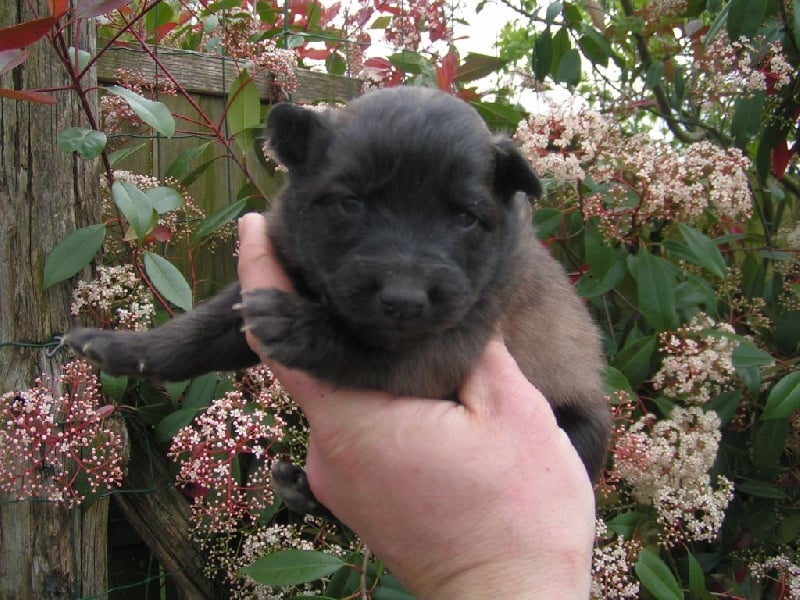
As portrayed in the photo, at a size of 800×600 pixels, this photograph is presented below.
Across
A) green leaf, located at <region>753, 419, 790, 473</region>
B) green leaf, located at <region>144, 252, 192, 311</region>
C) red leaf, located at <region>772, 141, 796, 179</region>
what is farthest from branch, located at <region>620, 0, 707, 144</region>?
green leaf, located at <region>144, 252, 192, 311</region>

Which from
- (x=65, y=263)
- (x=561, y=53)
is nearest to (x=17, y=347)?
(x=65, y=263)

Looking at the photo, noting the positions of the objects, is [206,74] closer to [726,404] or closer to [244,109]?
[244,109]

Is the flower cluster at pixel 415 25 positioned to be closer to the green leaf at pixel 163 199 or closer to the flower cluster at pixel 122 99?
the flower cluster at pixel 122 99

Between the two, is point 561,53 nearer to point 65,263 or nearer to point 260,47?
point 260,47

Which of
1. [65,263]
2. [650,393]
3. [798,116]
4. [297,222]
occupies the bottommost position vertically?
[650,393]

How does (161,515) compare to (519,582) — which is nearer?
(519,582)

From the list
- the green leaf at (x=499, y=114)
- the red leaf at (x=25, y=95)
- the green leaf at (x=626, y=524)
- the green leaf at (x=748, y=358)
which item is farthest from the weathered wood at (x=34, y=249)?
the green leaf at (x=748, y=358)

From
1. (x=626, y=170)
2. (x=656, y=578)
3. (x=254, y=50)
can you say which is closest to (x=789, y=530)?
(x=656, y=578)
